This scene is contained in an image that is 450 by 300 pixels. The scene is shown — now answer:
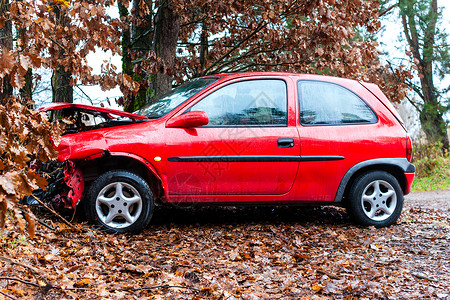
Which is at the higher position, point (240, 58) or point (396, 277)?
point (240, 58)

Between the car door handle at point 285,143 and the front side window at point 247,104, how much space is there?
0.21 metres

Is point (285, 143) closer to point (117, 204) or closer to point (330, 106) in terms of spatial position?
point (330, 106)

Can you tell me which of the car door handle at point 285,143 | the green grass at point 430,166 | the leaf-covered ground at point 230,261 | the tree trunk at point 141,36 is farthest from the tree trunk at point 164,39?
the green grass at point 430,166

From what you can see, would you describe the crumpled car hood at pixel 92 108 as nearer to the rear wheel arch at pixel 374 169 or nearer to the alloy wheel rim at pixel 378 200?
the rear wheel arch at pixel 374 169

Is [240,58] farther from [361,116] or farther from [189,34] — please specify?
[361,116]

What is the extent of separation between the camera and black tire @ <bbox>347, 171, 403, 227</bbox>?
572 cm

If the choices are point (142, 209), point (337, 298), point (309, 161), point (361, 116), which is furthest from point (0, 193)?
point (361, 116)

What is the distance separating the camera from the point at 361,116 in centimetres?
586

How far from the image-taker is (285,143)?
542cm

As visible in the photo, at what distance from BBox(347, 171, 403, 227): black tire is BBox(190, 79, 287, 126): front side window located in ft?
4.12

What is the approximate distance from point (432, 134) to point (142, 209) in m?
18.0

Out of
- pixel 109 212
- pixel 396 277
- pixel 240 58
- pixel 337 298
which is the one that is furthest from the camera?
pixel 240 58

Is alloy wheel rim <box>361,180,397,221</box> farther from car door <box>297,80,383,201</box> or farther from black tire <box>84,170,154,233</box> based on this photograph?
black tire <box>84,170,154,233</box>

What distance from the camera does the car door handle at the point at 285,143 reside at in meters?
5.41
